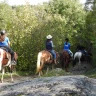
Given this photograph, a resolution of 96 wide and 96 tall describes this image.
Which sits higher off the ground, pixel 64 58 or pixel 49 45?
pixel 49 45

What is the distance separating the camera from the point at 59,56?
2438 cm

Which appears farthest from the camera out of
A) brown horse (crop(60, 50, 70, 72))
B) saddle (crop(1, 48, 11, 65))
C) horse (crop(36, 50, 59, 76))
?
brown horse (crop(60, 50, 70, 72))

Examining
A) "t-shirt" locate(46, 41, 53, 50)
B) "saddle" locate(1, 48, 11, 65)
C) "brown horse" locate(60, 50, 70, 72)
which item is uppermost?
"t-shirt" locate(46, 41, 53, 50)

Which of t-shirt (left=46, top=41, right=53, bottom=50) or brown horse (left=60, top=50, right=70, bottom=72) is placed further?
brown horse (left=60, top=50, right=70, bottom=72)

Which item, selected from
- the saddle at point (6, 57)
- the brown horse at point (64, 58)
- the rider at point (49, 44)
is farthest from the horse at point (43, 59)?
the saddle at point (6, 57)

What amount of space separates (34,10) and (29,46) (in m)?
3.10

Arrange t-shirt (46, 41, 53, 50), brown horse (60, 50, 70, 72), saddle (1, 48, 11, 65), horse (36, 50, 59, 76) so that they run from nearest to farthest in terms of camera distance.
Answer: saddle (1, 48, 11, 65)
horse (36, 50, 59, 76)
t-shirt (46, 41, 53, 50)
brown horse (60, 50, 70, 72)

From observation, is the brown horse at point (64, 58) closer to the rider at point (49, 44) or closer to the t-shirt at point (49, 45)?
the rider at point (49, 44)

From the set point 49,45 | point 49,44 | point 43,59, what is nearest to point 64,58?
point 49,45

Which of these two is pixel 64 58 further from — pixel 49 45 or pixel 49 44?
pixel 49 44

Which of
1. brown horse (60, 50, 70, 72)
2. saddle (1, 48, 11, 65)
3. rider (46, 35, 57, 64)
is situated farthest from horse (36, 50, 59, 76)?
saddle (1, 48, 11, 65)

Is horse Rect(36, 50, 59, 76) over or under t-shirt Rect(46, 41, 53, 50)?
under

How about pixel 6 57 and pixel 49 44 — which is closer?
pixel 6 57

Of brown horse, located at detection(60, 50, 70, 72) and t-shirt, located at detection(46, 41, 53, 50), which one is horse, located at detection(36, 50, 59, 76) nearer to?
t-shirt, located at detection(46, 41, 53, 50)
